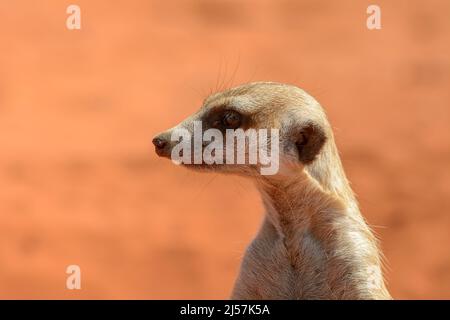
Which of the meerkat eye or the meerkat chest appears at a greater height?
the meerkat eye

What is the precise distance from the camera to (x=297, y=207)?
15.0 feet

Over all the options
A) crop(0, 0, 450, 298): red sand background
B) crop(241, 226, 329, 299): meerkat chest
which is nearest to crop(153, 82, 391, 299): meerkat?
crop(241, 226, 329, 299): meerkat chest

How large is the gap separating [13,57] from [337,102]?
197 inches

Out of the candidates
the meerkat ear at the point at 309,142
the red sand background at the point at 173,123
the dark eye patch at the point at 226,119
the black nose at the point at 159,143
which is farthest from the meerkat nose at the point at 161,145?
the red sand background at the point at 173,123

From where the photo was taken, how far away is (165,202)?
463 inches

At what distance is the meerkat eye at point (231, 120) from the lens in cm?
465

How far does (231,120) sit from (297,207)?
1.73ft

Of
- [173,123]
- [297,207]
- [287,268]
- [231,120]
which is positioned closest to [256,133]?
[231,120]

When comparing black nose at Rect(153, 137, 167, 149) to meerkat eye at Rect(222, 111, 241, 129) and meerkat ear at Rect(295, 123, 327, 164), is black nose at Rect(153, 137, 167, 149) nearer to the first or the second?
meerkat eye at Rect(222, 111, 241, 129)

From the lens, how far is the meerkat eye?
4.65 m

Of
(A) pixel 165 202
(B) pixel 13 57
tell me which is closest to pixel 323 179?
(A) pixel 165 202

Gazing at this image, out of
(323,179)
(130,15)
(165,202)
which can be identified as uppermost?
(130,15)

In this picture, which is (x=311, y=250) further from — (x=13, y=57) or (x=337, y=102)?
(x=13, y=57)

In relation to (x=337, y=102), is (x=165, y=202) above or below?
below
